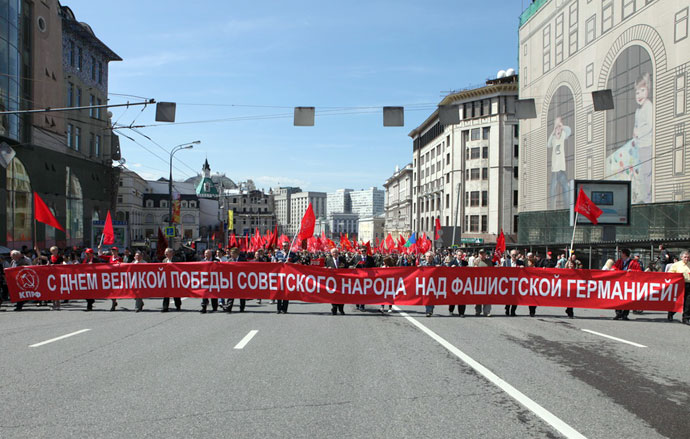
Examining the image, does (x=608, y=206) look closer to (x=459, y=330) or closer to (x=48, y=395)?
(x=459, y=330)

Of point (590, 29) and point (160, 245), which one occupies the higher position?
point (590, 29)

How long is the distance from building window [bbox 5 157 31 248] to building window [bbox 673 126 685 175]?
39252 millimetres

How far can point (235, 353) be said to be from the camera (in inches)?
356

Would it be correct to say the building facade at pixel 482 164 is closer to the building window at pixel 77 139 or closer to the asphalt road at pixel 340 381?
the building window at pixel 77 139

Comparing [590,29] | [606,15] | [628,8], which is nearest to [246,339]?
[628,8]

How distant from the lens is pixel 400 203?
130625mm

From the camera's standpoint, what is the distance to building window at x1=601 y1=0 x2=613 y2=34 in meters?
41.0

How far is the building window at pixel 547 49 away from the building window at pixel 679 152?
63.4ft

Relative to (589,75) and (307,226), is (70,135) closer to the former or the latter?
(307,226)

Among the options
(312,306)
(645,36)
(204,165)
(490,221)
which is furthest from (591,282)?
(204,165)

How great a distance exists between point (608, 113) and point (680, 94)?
7332mm

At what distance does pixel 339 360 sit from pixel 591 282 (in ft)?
32.0

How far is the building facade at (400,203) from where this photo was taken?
119688 mm

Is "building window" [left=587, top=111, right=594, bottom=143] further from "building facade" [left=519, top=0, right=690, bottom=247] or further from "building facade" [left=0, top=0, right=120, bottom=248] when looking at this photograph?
"building facade" [left=0, top=0, right=120, bottom=248]
